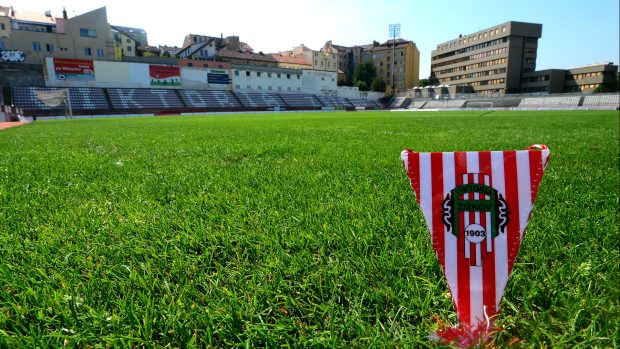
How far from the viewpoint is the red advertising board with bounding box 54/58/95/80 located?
45719 mm

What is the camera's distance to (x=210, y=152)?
20.0ft

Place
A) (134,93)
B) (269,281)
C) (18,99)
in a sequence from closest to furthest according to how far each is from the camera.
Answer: (269,281) → (18,99) → (134,93)

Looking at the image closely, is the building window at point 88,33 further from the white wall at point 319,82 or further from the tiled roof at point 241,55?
the white wall at point 319,82

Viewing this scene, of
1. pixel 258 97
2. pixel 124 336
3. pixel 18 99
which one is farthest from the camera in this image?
pixel 258 97

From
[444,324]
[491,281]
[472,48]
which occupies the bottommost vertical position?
[444,324]

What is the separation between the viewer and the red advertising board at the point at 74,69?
150ft

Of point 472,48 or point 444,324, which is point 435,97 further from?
point 444,324

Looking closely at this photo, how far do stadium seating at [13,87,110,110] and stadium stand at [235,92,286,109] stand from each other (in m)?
20.6

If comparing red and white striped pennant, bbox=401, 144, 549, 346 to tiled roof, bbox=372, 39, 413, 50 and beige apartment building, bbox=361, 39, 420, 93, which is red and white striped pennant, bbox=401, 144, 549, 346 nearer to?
beige apartment building, bbox=361, 39, 420, 93

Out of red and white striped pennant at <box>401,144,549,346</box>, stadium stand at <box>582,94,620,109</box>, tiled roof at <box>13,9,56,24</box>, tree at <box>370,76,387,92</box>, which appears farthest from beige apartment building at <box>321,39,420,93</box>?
red and white striped pennant at <box>401,144,549,346</box>

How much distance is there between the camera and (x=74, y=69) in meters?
46.6

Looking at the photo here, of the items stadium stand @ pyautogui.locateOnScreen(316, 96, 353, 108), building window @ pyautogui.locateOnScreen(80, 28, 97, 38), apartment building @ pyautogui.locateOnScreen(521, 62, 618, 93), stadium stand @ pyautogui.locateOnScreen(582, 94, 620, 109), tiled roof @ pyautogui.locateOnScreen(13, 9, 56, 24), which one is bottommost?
stadium stand @ pyautogui.locateOnScreen(582, 94, 620, 109)

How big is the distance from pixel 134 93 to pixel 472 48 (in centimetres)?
7599

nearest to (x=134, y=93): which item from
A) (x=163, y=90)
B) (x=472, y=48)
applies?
(x=163, y=90)
